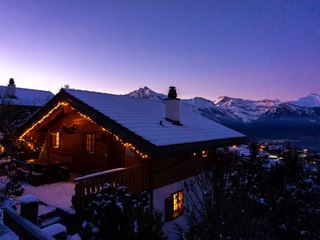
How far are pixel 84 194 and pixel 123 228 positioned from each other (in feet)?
8.49

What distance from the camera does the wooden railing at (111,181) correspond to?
8.00 meters

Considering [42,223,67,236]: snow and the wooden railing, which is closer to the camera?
[42,223,67,236]: snow

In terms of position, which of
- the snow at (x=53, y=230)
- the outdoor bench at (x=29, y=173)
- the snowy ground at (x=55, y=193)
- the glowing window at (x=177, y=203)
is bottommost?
the glowing window at (x=177, y=203)

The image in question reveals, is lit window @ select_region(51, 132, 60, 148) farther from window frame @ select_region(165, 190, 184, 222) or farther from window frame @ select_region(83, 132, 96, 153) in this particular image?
window frame @ select_region(165, 190, 184, 222)

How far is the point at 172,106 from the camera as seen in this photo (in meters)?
13.4

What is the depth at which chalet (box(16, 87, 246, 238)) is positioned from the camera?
371 inches

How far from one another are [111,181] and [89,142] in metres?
5.66

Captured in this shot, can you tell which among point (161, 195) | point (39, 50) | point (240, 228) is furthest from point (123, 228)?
point (39, 50)

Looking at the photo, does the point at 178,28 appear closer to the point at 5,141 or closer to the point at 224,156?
the point at 224,156

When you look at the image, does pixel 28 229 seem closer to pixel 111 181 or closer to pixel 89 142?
pixel 111 181

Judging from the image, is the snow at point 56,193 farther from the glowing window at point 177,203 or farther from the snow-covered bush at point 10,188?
the glowing window at point 177,203

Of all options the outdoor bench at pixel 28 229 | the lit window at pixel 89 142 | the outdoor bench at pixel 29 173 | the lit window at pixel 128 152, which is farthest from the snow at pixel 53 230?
the lit window at pixel 89 142

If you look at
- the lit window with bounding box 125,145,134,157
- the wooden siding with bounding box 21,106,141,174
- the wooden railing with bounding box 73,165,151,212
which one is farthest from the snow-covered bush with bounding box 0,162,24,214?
the lit window with bounding box 125,145,134,157

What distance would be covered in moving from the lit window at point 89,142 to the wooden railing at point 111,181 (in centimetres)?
459
